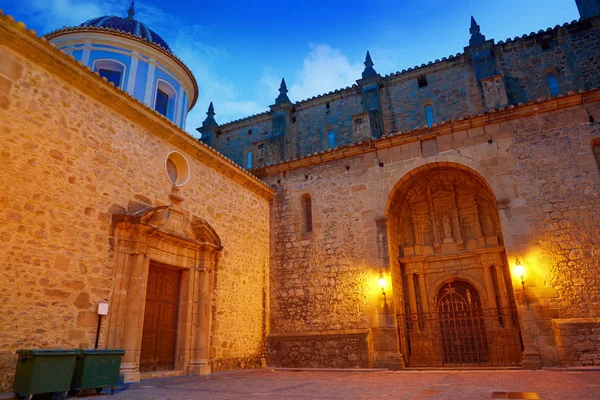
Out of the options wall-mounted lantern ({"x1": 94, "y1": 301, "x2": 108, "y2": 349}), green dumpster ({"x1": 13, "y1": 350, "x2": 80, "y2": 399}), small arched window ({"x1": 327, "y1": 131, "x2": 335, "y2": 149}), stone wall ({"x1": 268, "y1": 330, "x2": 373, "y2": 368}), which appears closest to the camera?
green dumpster ({"x1": 13, "y1": 350, "x2": 80, "y2": 399})

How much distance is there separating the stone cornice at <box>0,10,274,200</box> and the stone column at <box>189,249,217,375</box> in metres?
2.70

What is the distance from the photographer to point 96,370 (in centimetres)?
605

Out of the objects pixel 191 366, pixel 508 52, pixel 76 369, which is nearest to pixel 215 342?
pixel 191 366

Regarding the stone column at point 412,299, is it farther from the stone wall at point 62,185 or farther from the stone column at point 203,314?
the stone column at point 203,314

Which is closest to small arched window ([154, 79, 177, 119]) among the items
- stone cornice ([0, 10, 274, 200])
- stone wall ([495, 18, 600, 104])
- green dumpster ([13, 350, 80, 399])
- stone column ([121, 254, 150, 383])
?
stone cornice ([0, 10, 274, 200])

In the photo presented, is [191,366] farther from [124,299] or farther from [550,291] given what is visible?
[550,291]

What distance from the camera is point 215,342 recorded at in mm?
10125

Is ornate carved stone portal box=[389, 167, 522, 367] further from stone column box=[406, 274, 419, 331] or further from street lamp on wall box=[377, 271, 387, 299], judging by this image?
street lamp on wall box=[377, 271, 387, 299]

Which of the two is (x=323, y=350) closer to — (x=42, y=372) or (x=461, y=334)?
(x=461, y=334)

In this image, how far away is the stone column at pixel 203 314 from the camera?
30.5 ft

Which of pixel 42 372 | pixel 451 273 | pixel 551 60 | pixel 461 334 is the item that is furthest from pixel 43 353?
pixel 551 60

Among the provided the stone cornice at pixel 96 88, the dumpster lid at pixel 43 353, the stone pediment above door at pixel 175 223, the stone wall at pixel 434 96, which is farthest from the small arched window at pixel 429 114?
the dumpster lid at pixel 43 353

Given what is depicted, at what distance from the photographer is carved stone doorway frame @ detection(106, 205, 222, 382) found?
25.4 feet

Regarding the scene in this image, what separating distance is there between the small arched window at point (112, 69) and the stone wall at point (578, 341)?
1449cm
